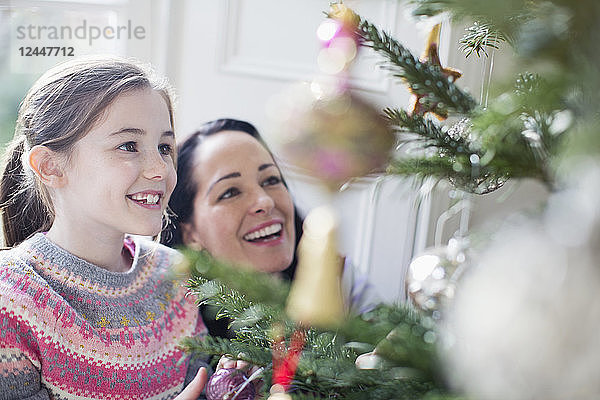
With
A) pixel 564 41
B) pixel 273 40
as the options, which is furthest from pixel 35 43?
pixel 564 41

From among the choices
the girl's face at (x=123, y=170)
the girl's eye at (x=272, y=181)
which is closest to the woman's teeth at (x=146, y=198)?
the girl's face at (x=123, y=170)

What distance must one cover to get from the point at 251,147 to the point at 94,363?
0.52m

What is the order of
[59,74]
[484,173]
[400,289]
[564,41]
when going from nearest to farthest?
1. [564,41]
2. [484,173]
3. [59,74]
4. [400,289]

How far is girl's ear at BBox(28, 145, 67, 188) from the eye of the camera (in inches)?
38.5

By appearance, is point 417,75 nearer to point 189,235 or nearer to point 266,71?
point 189,235

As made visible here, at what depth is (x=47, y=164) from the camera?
979 mm

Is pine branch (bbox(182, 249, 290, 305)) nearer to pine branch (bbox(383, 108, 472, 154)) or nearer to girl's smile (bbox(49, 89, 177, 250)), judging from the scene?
pine branch (bbox(383, 108, 472, 154))

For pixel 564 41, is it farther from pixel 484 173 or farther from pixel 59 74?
pixel 59 74

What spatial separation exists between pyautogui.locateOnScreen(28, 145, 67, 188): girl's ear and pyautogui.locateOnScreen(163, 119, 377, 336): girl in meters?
0.32

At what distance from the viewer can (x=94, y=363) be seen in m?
0.93

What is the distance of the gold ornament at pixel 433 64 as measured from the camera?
1.73 ft

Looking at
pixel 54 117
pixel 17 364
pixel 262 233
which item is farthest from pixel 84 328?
pixel 262 233

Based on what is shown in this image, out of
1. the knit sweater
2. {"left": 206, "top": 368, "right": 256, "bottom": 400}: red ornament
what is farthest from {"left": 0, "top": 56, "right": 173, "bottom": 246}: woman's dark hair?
{"left": 206, "top": 368, "right": 256, "bottom": 400}: red ornament

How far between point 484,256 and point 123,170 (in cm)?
72
